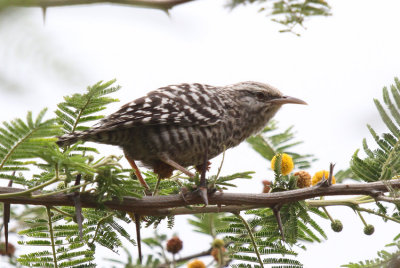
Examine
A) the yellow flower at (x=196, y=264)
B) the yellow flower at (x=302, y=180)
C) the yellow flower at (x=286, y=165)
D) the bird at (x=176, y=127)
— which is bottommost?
the yellow flower at (x=196, y=264)

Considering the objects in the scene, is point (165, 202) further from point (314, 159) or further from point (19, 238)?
point (314, 159)

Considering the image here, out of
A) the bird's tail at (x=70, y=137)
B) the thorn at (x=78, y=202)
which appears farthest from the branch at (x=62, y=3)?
the bird's tail at (x=70, y=137)

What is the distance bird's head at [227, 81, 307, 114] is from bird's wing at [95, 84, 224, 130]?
0.38m

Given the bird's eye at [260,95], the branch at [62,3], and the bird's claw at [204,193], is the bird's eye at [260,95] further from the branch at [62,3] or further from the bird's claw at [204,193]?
the branch at [62,3]

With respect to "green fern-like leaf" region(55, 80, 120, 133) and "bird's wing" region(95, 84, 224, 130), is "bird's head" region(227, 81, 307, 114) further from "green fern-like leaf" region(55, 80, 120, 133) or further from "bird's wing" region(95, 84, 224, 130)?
"green fern-like leaf" region(55, 80, 120, 133)

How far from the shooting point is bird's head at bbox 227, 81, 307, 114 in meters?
5.39

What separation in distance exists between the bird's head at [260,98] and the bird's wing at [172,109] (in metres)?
0.38

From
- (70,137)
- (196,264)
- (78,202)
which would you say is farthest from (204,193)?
(70,137)

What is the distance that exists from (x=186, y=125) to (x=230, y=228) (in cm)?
126

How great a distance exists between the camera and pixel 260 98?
5.52 meters

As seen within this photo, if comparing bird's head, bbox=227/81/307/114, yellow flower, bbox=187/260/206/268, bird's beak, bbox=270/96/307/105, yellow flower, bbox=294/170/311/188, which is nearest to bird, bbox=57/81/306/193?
bird's head, bbox=227/81/307/114

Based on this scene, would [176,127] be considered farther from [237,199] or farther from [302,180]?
[237,199]

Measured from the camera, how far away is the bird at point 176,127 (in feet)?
13.7

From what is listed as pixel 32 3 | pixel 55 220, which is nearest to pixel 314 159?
pixel 55 220
